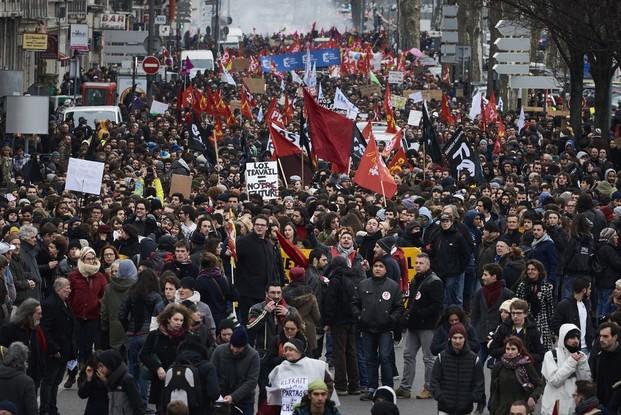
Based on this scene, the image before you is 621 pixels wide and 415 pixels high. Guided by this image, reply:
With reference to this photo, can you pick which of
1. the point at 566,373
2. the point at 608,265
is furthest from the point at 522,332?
the point at 608,265

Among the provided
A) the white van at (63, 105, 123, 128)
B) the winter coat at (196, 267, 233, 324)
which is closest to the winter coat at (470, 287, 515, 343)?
the winter coat at (196, 267, 233, 324)

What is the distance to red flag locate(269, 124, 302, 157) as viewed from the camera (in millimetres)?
26188

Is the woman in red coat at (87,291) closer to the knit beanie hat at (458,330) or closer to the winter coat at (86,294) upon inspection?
the winter coat at (86,294)

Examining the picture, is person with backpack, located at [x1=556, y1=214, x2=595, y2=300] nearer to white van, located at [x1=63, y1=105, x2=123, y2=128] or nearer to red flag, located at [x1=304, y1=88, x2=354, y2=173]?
red flag, located at [x1=304, y1=88, x2=354, y2=173]

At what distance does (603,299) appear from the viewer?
58.9 ft

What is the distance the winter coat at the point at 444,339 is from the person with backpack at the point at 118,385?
248 centimetres

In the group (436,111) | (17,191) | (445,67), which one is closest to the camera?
(17,191)

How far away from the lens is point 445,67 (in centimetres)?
6919

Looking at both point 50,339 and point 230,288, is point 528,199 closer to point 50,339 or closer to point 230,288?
point 230,288

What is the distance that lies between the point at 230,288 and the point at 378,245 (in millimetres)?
1380

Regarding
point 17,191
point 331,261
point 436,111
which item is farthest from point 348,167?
point 436,111

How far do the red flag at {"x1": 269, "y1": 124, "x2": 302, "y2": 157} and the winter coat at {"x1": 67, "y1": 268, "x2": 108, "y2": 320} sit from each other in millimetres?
10865

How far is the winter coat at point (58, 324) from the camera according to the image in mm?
14227

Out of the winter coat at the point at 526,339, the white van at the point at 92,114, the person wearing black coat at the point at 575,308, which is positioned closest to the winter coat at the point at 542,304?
the person wearing black coat at the point at 575,308
